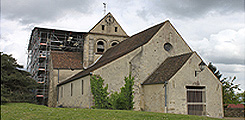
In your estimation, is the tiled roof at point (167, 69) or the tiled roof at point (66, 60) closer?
the tiled roof at point (167, 69)

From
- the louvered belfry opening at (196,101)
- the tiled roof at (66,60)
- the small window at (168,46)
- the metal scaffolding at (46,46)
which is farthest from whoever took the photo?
the metal scaffolding at (46,46)

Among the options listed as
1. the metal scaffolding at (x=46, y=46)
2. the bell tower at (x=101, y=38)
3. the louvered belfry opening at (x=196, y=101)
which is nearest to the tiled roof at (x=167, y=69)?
the louvered belfry opening at (x=196, y=101)

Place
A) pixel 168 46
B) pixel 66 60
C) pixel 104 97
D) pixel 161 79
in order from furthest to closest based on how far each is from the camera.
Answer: pixel 66 60
pixel 168 46
pixel 104 97
pixel 161 79

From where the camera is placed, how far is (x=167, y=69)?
21625 millimetres

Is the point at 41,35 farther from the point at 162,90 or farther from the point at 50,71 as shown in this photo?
the point at 162,90

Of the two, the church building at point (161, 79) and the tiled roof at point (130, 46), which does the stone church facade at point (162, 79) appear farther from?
the tiled roof at point (130, 46)

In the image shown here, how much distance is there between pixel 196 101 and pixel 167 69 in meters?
3.55

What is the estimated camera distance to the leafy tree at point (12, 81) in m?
18.3

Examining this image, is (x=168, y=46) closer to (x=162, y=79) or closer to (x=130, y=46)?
(x=130, y=46)

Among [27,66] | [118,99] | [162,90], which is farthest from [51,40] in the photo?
[162,90]

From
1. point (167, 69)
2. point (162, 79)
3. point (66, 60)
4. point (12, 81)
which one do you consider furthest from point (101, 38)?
point (12, 81)

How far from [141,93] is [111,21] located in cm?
1616

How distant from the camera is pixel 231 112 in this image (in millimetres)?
30656

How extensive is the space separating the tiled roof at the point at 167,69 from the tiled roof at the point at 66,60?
521 inches
